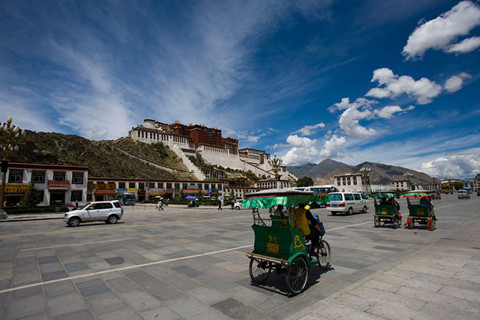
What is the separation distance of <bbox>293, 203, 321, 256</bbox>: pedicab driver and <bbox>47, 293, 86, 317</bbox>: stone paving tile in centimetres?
495

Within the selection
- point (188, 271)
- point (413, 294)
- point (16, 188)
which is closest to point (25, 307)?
point (188, 271)


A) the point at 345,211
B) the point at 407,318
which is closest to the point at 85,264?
the point at 407,318

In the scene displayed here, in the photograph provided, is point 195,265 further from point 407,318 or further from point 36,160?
point 36,160

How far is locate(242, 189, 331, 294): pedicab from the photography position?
539 centimetres

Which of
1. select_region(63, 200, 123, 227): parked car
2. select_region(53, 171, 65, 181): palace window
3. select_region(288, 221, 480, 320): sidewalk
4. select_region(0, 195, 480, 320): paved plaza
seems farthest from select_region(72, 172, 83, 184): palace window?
select_region(288, 221, 480, 320): sidewalk

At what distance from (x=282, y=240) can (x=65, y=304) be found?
15.4 feet

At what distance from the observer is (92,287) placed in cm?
601

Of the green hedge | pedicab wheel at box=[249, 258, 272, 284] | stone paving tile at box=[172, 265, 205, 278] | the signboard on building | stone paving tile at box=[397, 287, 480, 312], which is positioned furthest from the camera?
the signboard on building

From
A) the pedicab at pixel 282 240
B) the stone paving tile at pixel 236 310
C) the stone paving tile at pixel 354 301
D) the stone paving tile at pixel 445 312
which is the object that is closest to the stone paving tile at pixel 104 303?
the stone paving tile at pixel 236 310

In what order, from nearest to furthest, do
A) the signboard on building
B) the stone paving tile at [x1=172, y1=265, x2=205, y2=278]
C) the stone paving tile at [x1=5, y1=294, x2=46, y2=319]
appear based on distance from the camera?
the stone paving tile at [x1=5, y1=294, x2=46, y2=319], the stone paving tile at [x1=172, y1=265, x2=205, y2=278], the signboard on building

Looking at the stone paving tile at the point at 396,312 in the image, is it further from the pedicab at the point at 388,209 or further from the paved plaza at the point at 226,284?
the pedicab at the point at 388,209

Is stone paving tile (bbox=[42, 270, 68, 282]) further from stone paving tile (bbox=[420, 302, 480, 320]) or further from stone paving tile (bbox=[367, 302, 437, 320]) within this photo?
stone paving tile (bbox=[420, 302, 480, 320])

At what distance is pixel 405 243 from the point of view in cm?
1020

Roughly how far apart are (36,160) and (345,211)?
255 ft
